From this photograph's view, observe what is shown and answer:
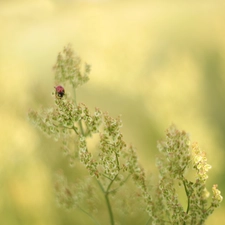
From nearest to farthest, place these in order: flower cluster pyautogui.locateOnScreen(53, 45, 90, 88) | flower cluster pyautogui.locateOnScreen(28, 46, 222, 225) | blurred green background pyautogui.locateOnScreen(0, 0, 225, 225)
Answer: flower cluster pyautogui.locateOnScreen(28, 46, 222, 225) → flower cluster pyautogui.locateOnScreen(53, 45, 90, 88) → blurred green background pyautogui.locateOnScreen(0, 0, 225, 225)

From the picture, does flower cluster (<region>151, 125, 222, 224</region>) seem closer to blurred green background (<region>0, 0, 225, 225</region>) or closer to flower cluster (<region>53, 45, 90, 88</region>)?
flower cluster (<region>53, 45, 90, 88</region>)

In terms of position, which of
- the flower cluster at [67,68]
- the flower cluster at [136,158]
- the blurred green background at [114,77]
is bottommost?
the flower cluster at [136,158]

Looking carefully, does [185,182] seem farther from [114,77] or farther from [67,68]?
[114,77]

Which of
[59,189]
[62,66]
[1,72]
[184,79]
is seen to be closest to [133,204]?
[59,189]

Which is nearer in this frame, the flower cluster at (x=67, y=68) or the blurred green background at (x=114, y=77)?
the flower cluster at (x=67, y=68)

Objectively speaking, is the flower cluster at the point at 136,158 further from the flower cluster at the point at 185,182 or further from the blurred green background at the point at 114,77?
the blurred green background at the point at 114,77

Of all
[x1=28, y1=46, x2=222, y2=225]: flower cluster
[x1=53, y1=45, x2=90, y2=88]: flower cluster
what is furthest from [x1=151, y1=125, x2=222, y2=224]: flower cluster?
[x1=53, y1=45, x2=90, y2=88]: flower cluster

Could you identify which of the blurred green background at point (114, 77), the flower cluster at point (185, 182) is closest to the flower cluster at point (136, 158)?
the flower cluster at point (185, 182)

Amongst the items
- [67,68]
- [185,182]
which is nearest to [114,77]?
[67,68]
